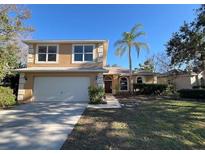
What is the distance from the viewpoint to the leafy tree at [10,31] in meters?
12.7

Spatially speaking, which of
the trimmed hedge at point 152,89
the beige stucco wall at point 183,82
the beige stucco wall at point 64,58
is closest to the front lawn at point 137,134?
the beige stucco wall at point 64,58

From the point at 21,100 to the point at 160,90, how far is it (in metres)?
16.0

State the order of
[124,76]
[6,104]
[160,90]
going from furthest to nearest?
1. [124,76]
2. [160,90]
3. [6,104]

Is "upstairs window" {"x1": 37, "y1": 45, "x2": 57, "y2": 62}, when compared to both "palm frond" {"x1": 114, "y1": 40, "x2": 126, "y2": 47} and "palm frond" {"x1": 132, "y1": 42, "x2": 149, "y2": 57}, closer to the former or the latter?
"palm frond" {"x1": 114, "y1": 40, "x2": 126, "y2": 47}

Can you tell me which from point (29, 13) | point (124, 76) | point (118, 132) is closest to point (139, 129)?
point (118, 132)

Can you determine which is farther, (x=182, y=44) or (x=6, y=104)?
(x=182, y=44)

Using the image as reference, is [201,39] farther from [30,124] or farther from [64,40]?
[30,124]

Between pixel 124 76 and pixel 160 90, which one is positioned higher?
pixel 124 76

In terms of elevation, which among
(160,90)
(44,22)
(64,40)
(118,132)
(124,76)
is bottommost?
(118,132)

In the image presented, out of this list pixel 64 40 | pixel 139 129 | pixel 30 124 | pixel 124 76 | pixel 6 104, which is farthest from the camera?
pixel 124 76

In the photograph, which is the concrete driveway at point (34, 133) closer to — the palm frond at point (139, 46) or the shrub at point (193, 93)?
the shrub at point (193, 93)

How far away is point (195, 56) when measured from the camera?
56.3ft

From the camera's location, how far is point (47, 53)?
15555 mm

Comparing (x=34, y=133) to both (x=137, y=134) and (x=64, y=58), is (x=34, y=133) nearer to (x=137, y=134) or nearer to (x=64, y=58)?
(x=137, y=134)
